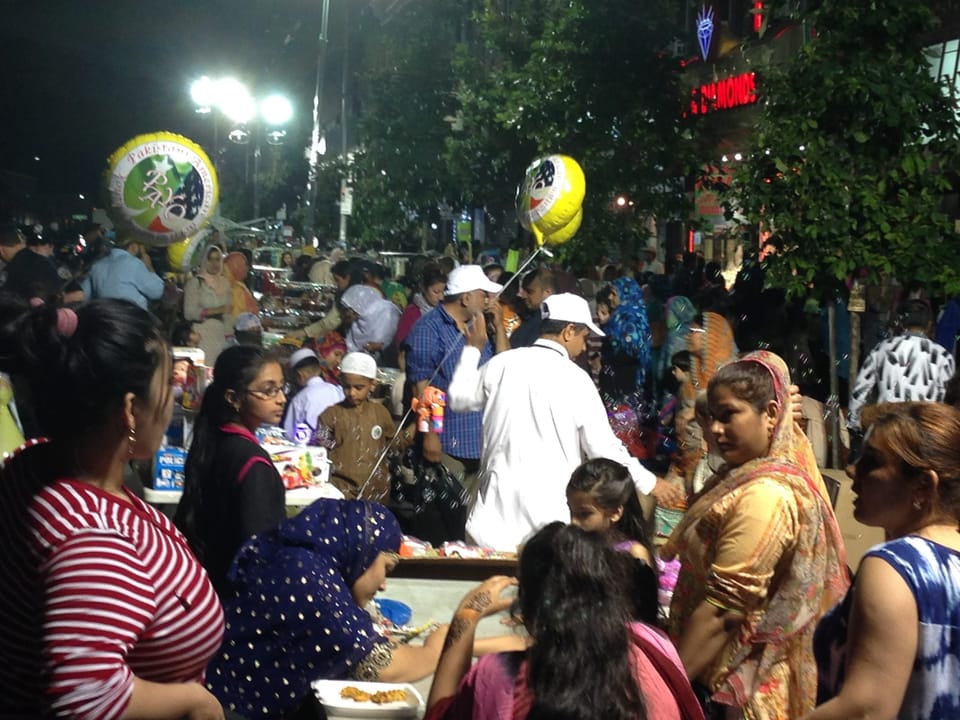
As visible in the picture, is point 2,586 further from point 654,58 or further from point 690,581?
point 654,58

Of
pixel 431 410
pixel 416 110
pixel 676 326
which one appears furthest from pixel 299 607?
pixel 416 110

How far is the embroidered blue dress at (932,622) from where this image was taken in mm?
2615

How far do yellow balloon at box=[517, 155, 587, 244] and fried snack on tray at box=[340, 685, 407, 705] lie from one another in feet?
25.0

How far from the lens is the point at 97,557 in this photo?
89.5 inches

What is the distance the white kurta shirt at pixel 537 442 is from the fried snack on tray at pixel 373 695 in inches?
69.0

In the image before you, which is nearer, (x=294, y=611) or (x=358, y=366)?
(x=294, y=611)

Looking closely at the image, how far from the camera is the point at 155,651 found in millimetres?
2404

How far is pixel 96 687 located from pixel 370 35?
42.1m

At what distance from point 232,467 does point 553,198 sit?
708 centimetres

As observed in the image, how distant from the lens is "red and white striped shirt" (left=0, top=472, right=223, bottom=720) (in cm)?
224

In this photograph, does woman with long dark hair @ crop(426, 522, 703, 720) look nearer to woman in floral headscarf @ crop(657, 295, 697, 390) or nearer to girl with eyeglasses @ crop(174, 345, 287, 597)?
girl with eyeglasses @ crop(174, 345, 287, 597)

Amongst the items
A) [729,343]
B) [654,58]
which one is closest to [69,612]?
[729,343]

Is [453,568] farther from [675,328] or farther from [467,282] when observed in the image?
[675,328]

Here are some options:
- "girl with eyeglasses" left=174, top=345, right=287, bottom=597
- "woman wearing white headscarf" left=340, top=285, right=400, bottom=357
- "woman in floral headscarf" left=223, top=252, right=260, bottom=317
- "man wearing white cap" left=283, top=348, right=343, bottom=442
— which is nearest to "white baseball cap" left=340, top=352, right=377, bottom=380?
"man wearing white cap" left=283, top=348, right=343, bottom=442
